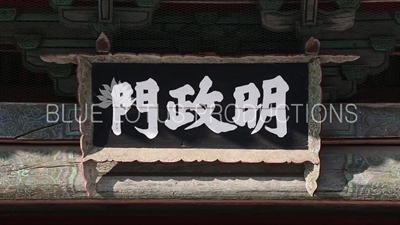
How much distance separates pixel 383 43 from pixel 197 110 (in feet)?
4.84

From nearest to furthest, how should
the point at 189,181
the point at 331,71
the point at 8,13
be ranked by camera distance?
the point at 189,181 < the point at 8,13 < the point at 331,71

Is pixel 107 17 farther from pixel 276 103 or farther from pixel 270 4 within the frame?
pixel 276 103

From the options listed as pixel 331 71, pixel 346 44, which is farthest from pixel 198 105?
pixel 346 44

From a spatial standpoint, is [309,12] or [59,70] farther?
[59,70]

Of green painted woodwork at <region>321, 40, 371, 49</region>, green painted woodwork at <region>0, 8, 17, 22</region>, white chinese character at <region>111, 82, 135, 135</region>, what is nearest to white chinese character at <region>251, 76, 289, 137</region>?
green painted woodwork at <region>321, 40, 371, 49</region>

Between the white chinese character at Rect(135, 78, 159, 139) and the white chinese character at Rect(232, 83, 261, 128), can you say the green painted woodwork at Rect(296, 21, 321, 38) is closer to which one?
the white chinese character at Rect(232, 83, 261, 128)

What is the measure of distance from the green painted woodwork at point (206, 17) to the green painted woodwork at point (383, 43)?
1160 millimetres

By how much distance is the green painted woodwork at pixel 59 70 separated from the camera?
4320 millimetres

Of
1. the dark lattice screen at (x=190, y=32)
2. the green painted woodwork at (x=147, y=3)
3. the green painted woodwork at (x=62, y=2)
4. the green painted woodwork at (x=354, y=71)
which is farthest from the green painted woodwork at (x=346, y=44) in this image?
the green painted woodwork at (x=62, y=2)

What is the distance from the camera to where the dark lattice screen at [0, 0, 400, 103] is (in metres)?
4.24

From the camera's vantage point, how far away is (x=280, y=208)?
5289 millimetres

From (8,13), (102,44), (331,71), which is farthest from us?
(331,71)

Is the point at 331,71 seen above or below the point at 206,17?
below

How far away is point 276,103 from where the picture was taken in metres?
4.04
